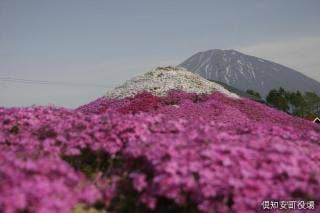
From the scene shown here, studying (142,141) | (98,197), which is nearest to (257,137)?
(142,141)

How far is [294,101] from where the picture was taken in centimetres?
10544

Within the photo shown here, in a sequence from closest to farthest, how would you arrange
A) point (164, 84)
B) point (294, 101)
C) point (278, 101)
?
point (164, 84) → point (278, 101) → point (294, 101)

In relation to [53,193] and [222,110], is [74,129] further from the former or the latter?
[222,110]

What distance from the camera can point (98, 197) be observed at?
795 centimetres

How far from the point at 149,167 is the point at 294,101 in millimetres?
101162

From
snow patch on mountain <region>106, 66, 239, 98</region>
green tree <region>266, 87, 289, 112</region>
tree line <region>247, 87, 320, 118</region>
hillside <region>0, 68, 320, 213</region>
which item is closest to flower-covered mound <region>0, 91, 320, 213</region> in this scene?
hillside <region>0, 68, 320, 213</region>

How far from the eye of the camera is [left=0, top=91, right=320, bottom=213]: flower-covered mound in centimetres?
731

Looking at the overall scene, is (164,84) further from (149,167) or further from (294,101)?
(294,101)

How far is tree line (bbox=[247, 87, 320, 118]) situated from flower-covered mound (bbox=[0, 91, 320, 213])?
7865 cm

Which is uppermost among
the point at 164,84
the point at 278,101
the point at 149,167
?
the point at 149,167

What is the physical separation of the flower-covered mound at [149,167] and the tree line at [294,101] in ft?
258

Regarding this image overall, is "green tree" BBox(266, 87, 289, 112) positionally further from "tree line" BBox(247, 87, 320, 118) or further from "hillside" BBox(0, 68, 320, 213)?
"hillside" BBox(0, 68, 320, 213)

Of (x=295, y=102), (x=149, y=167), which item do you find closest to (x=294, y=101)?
(x=295, y=102)

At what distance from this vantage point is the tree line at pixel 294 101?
9594cm
